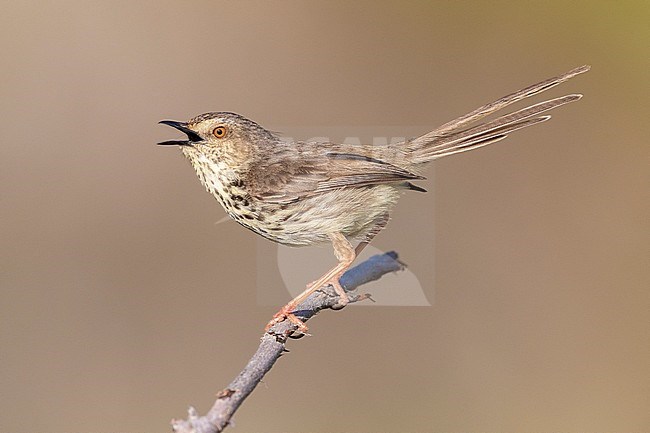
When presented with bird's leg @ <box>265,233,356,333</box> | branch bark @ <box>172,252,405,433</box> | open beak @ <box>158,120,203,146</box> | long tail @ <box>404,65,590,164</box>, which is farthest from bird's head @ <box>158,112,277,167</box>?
long tail @ <box>404,65,590,164</box>

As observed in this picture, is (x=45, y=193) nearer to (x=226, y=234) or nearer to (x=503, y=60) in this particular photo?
(x=226, y=234)

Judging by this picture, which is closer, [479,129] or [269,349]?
[269,349]

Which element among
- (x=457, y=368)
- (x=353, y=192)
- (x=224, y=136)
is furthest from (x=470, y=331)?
(x=224, y=136)

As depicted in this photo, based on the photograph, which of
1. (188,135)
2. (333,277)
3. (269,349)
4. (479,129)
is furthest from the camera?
(479,129)

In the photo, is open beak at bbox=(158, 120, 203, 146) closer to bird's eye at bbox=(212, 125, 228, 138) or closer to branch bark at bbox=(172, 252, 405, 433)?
bird's eye at bbox=(212, 125, 228, 138)

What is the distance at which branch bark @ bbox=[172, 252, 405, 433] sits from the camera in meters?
2.86

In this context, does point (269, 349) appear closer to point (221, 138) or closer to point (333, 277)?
point (333, 277)

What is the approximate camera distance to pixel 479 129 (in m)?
5.09

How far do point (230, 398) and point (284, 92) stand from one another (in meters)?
7.76

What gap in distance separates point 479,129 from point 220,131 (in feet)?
5.25

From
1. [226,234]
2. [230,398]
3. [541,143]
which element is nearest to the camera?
[230,398]

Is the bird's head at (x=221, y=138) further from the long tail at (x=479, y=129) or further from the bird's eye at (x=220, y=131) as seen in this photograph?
the long tail at (x=479, y=129)

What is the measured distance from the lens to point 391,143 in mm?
5605

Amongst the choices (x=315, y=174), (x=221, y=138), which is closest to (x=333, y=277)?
(x=315, y=174)
